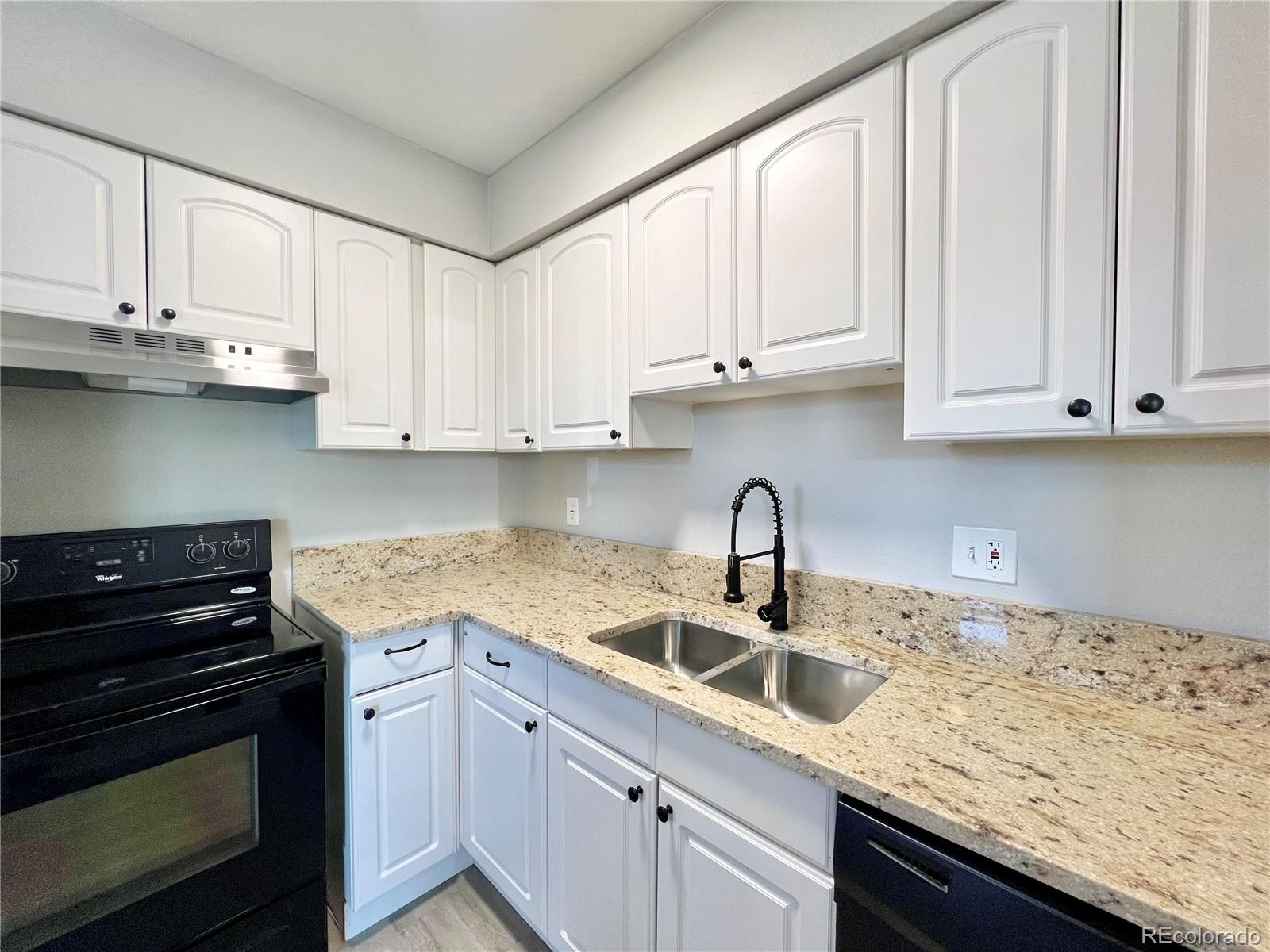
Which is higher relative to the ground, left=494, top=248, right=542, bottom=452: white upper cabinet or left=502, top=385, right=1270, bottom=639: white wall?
left=494, top=248, right=542, bottom=452: white upper cabinet

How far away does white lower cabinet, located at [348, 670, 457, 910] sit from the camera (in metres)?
1.42

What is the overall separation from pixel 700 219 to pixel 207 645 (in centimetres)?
171

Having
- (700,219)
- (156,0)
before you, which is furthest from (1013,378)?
(156,0)

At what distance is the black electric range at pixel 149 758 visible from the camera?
977mm

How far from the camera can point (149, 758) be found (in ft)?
3.48

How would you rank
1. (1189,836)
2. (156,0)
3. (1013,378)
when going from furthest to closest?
(156,0), (1013,378), (1189,836)

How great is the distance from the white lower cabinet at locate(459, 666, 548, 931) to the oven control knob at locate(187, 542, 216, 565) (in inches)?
33.9

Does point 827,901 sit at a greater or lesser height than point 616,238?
lesser

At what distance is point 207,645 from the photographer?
4.33 feet

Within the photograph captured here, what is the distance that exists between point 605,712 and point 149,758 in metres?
0.95

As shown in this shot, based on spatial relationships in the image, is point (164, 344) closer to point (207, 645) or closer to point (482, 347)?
point (207, 645)

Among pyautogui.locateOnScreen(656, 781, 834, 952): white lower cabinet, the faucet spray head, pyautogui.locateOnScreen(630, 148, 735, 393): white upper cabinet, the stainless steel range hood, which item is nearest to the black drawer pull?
pyautogui.locateOnScreen(656, 781, 834, 952): white lower cabinet

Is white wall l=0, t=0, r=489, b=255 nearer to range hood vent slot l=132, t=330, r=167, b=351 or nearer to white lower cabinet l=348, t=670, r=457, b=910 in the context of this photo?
range hood vent slot l=132, t=330, r=167, b=351

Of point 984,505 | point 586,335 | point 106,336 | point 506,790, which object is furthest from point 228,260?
point 984,505
